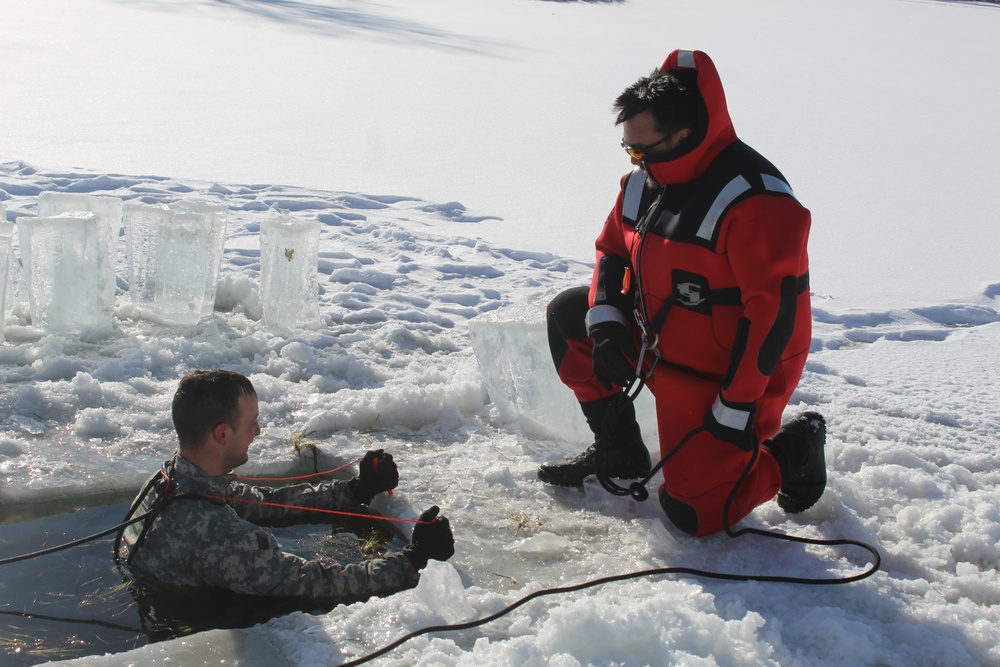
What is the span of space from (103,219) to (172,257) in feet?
1.12

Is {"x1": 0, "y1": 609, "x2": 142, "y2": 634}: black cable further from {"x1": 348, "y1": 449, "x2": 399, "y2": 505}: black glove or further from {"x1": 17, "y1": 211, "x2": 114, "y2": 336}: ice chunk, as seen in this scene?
{"x1": 17, "y1": 211, "x2": 114, "y2": 336}: ice chunk

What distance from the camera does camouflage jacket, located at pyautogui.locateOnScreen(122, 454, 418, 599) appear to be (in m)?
2.53

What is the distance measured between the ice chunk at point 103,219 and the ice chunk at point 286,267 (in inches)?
26.1

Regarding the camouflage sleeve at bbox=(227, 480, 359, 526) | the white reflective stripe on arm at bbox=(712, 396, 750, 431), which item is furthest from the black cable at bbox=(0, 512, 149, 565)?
the white reflective stripe on arm at bbox=(712, 396, 750, 431)

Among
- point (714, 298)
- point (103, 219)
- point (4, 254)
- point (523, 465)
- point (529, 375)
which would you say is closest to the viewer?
point (714, 298)

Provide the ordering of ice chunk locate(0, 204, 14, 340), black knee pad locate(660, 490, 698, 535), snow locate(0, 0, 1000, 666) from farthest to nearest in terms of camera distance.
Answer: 1. ice chunk locate(0, 204, 14, 340)
2. black knee pad locate(660, 490, 698, 535)
3. snow locate(0, 0, 1000, 666)

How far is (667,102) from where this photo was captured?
270 centimetres

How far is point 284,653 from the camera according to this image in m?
2.28

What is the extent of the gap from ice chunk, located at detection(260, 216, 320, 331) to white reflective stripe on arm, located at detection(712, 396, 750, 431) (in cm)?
233

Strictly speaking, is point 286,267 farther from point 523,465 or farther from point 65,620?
point 65,620

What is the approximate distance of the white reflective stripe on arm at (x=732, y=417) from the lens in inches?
108

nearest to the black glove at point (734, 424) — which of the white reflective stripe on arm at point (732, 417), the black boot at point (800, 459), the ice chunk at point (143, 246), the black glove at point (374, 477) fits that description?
the white reflective stripe on arm at point (732, 417)

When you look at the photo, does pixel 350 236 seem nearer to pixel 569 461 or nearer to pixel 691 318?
pixel 569 461

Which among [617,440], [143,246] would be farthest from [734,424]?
[143,246]
